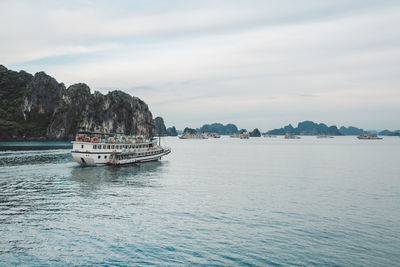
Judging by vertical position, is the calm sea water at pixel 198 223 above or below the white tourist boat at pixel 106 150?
below

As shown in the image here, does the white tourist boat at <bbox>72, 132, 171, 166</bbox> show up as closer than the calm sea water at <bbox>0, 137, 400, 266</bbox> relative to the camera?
No

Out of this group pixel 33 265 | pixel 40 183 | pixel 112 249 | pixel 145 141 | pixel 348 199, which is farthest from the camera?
pixel 145 141

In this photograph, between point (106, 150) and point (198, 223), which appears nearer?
point (198, 223)

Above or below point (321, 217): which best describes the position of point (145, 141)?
above

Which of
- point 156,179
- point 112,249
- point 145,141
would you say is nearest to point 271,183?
point 156,179

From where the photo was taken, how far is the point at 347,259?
76.1 ft

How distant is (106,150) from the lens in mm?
81062

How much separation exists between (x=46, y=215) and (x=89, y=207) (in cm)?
535

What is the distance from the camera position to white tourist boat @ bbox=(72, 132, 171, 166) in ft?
257

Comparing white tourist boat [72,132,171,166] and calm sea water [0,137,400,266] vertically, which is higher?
white tourist boat [72,132,171,166]

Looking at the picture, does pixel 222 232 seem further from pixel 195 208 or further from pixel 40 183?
pixel 40 183

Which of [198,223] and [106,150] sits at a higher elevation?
[106,150]

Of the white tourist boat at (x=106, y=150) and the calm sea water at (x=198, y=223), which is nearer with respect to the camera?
the calm sea water at (x=198, y=223)

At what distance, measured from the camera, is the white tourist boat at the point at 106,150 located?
257 feet
